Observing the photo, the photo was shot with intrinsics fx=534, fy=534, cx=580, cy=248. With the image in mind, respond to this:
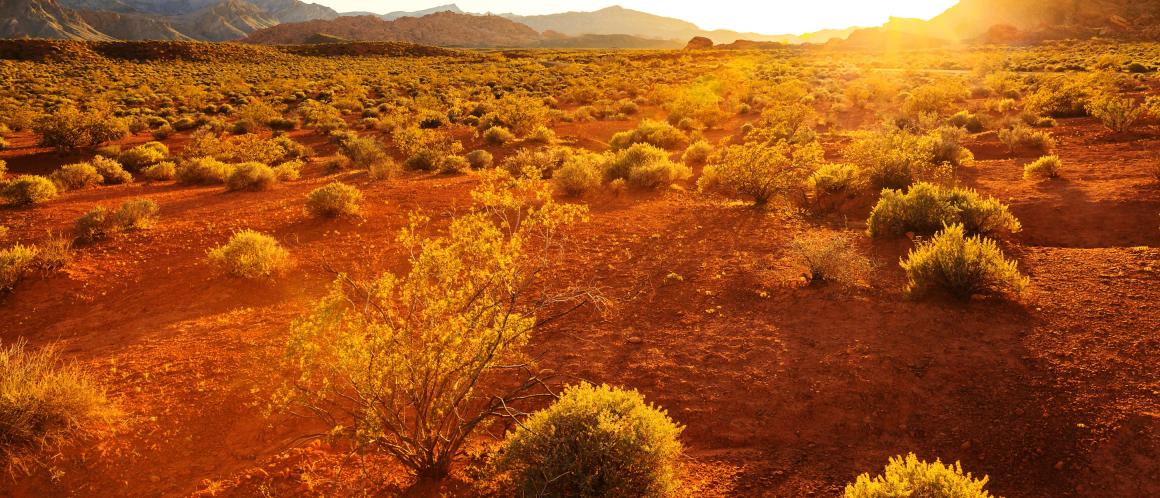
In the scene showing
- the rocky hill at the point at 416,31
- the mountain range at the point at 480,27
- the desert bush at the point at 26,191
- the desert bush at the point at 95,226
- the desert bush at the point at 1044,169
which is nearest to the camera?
the desert bush at the point at 95,226

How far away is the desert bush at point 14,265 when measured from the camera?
707 cm

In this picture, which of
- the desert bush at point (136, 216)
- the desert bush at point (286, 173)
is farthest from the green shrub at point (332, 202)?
the desert bush at point (286, 173)

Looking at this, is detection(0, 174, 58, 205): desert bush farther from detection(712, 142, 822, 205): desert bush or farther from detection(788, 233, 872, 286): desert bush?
detection(788, 233, 872, 286): desert bush

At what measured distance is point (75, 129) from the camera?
1694cm

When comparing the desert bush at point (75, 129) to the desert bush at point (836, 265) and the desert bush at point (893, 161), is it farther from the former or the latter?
the desert bush at point (893, 161)

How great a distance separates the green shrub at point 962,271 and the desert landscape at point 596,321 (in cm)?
3

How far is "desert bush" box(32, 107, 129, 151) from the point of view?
1656cm

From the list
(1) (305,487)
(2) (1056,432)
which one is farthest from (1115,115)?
(1) (305,487)

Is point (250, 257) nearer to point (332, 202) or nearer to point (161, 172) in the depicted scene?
point (332, 202)

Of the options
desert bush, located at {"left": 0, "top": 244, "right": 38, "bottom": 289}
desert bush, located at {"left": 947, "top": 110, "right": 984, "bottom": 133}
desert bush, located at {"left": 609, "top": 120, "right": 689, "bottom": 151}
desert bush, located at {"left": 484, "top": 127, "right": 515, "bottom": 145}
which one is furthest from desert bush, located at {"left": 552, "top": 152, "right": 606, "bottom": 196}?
desert bush, located at {"left": 947, "top": 110, "right": 984, "bottom": 133}

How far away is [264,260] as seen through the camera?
7699mm

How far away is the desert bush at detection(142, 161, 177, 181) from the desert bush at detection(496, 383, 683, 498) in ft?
49.4

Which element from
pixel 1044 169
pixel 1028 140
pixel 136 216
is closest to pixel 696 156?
pixel 1044 169

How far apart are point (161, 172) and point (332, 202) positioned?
25.2 ft
